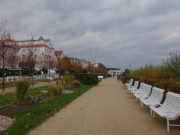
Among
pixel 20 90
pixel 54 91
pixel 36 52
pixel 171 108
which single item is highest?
pixel 36 52

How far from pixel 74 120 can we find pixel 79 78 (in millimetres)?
15364

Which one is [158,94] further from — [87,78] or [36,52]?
[36,52]

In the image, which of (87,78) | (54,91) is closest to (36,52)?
(87,78)

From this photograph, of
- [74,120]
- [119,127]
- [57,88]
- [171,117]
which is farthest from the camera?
[57,88]

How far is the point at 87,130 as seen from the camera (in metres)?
4.64

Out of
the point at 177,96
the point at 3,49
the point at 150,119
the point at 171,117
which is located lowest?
the point at 150,119

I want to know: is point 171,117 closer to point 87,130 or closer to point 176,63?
point 87,130

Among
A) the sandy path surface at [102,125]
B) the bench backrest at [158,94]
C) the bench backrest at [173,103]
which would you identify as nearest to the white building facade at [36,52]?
the sandy path surface at [102,125]

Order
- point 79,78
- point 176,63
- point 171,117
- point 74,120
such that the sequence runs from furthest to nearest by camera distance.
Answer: point 79,78 < point 176,63 < point 74,120 < point 171,117

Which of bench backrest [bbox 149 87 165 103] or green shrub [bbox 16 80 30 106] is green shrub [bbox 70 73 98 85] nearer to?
green shrub [bbox 16 80 30 106]

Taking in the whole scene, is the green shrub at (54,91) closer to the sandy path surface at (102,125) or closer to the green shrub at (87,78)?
the sandy path surface at (102,125)

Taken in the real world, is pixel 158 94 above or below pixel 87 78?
below

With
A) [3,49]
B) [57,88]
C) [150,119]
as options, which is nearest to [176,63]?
[150,119]

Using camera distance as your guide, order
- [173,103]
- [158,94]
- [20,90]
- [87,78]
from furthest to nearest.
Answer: [87,78] → [20,90] → [158,94] → [173,103]
